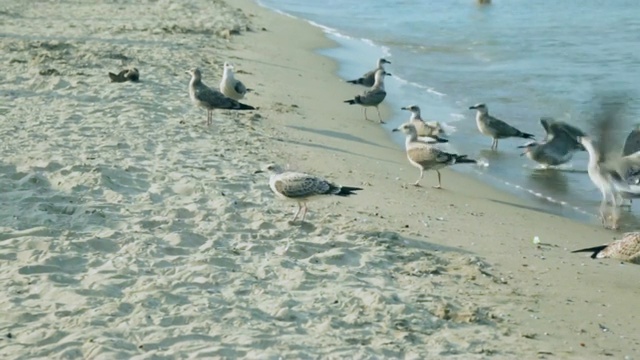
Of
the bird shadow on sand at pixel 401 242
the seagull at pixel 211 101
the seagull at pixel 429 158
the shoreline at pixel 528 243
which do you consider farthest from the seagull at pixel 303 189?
the seagull at pixel 211 101

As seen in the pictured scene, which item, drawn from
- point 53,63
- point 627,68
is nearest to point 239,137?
point 53,63

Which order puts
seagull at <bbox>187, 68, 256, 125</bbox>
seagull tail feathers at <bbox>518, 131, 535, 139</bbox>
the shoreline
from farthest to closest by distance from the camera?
1. seagull tail feathers at <bbox>518, 131, 535, 139</bbox>
2. seagull at <bbox>187, 68, 256, 125</bbox>
3. the shoreline

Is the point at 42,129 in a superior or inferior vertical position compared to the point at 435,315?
inferior

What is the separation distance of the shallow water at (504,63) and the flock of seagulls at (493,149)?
0.25 m

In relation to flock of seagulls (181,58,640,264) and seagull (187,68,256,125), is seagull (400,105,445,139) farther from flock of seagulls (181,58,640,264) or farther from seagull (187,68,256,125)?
seagull (187,68,256,125)

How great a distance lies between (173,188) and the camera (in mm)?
8648

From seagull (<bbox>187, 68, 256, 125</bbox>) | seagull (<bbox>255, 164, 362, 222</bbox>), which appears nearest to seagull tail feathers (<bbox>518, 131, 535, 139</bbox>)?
seagull (<bbox>187, 68, 256, 125</bbox>)

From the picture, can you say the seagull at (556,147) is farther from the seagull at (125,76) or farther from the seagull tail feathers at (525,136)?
the seagull at (125,76)

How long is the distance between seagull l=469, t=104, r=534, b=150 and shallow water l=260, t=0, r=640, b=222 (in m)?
0.19

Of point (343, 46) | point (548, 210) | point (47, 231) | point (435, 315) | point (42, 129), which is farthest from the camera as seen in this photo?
point (343, 46)

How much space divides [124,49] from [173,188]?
327 inches

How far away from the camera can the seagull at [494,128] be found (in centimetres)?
1229

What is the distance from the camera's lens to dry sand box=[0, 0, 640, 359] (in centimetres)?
575

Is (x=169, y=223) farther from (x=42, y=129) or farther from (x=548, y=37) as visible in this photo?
(x=548, y=37)
